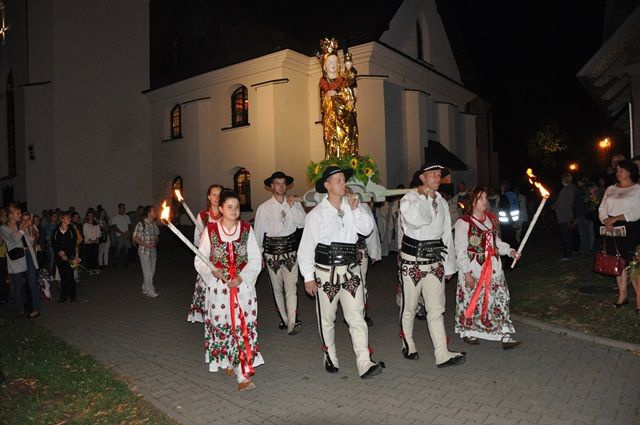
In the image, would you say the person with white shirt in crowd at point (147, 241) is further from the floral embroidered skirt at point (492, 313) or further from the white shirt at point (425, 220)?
the floral embroidered skirt at point (492, 313)

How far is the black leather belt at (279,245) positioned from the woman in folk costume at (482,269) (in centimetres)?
239

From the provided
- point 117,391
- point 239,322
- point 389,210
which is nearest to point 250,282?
point 239,322

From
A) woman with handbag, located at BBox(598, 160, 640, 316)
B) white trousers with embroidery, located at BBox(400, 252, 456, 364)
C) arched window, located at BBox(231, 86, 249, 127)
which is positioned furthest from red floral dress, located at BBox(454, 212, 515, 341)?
arched window, located at BBox(231, 86, 249, 127)

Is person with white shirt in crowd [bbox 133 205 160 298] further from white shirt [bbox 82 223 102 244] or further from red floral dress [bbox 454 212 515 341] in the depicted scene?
red floral dress [bbox 454 212 515 341]

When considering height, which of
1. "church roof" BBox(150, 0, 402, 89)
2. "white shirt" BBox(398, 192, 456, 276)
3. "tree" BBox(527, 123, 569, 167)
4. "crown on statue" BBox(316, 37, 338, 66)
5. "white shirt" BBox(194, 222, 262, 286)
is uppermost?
"church roof" BBox(150, 0, 402, 89)

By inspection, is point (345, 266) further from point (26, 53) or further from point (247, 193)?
point (26, 53)

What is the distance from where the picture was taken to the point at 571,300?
317 inches

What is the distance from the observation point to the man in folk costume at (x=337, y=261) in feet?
16.8

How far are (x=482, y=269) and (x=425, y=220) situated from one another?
4.15 ft

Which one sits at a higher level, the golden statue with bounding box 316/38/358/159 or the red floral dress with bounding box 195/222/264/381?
the golden statue with bounding box 316/38/358/159

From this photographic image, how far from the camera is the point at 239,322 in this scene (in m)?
5.21

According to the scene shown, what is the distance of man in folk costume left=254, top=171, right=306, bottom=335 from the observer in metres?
7.12

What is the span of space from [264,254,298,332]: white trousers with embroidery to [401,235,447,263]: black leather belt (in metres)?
2.11

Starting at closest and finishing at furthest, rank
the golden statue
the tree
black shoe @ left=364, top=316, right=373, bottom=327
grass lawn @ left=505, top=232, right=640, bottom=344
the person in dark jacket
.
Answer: grass lawn @ left=505, top=232, right=640, bottom=344 → black shoe @ left=364, top=316, right=373, bottom=327 → the golden statue → the person in dark jacket → the tree
